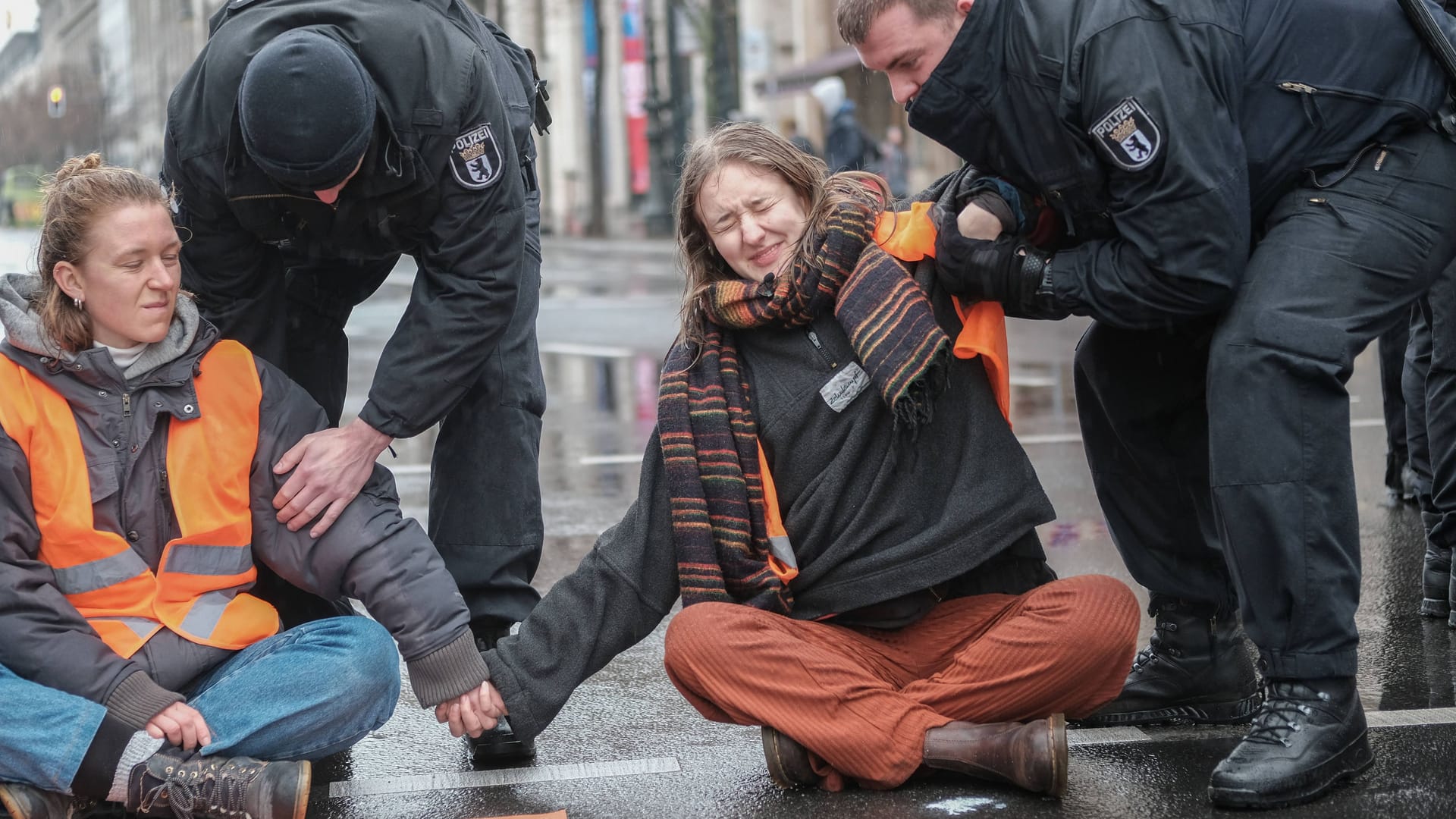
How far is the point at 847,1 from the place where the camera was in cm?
300

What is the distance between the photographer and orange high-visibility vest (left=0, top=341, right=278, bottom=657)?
9.70ft

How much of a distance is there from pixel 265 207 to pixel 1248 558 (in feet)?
6.69

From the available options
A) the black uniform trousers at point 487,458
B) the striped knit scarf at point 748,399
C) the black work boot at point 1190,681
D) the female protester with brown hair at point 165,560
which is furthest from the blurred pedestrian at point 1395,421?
the female protester with brown hair at point 165,560

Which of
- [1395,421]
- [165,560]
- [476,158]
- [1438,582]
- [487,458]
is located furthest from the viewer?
[1395,421]

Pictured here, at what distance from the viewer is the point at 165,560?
9.81 ft

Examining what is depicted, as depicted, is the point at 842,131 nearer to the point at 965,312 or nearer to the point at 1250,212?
the point at 965,312

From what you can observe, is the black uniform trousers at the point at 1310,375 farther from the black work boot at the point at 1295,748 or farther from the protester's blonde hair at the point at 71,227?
the protester's blonde hair at the point at 71,227

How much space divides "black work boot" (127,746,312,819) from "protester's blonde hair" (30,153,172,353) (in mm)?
800

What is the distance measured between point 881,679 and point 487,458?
1.04 m

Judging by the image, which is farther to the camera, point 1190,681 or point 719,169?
point 1190,681

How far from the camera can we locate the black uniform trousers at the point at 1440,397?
3881 mm

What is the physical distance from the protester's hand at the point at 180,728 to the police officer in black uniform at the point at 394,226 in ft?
→ 1.35

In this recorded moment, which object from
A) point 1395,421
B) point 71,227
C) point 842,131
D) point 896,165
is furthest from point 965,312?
point 896,165

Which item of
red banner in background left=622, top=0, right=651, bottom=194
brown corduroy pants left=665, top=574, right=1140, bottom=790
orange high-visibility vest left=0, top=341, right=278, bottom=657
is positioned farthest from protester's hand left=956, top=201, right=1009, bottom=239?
red banner in background left=622, top=0, right=651, bottom=194
